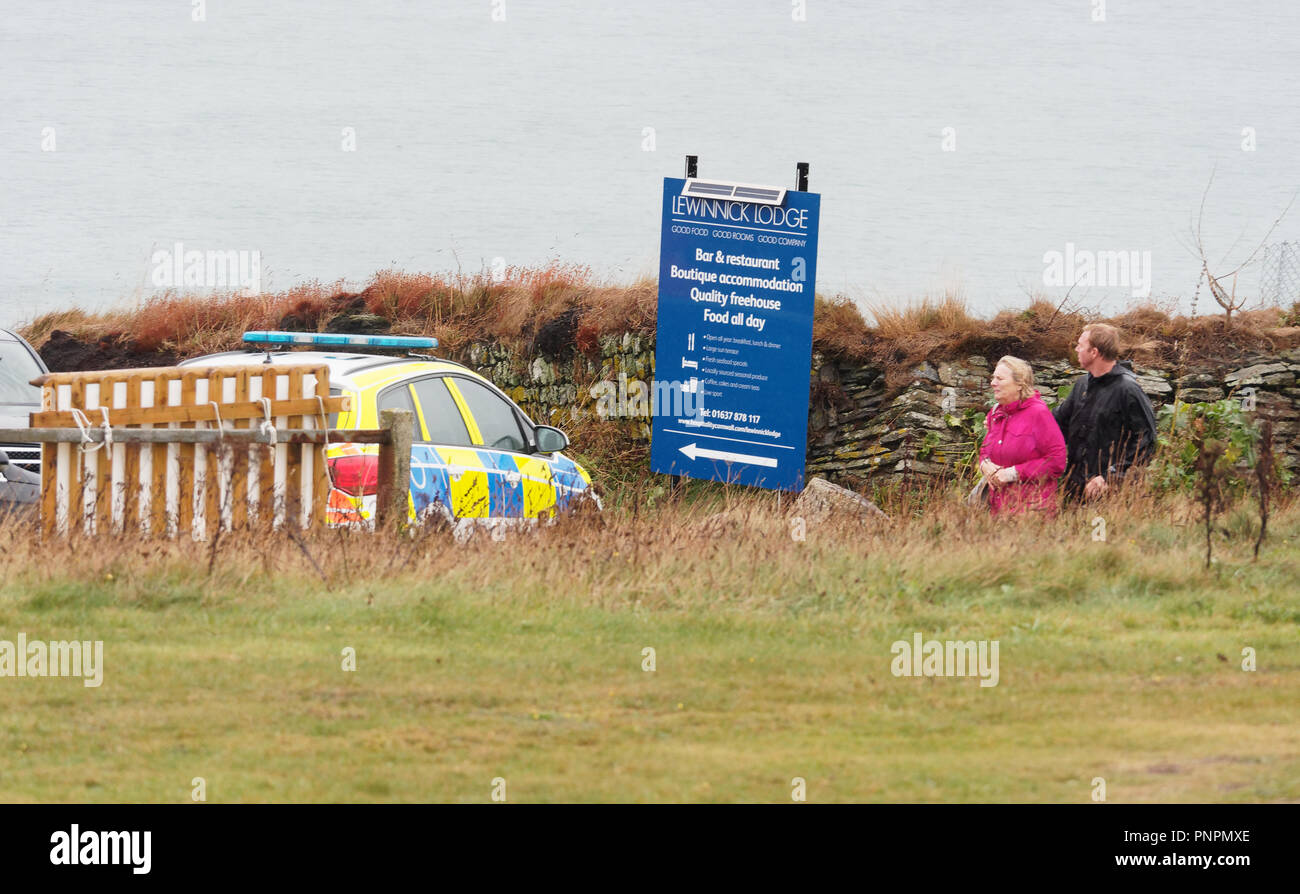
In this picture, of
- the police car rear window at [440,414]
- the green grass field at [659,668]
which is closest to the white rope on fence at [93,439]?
the green grass field at [659,668]

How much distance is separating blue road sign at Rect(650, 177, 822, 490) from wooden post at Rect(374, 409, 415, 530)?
556 cm

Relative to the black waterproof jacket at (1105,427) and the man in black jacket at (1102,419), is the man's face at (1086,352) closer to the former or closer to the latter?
the man in black jacket at (1102,419)

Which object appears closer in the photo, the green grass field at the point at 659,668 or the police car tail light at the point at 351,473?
the green grass field at the point at 659,668

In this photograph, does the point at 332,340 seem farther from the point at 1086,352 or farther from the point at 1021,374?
the point at 1086,352

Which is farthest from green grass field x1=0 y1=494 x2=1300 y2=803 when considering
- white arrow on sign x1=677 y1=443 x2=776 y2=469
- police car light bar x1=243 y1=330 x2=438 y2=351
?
white arrow on sign x1=677 y1=443 x2=776 y2=469

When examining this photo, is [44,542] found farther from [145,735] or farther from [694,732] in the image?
[694,732]

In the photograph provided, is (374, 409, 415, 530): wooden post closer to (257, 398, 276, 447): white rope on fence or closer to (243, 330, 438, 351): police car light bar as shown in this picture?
(257, 398, 276, 447): white rope on fence

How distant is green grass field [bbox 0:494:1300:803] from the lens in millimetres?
5922

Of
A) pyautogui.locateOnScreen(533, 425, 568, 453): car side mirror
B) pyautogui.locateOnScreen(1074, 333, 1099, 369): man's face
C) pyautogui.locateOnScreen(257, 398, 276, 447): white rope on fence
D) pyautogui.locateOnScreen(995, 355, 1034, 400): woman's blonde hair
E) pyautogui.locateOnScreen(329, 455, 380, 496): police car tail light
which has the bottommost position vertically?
pyautogui.locateOnScreen(329, 455, 380, 496): police car tail light

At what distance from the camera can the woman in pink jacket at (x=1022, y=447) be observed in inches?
440

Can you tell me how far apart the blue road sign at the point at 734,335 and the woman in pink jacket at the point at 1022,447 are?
402cm

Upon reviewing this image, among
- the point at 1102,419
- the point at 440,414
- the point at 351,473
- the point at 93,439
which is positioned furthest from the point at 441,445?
the point at 1102,419
